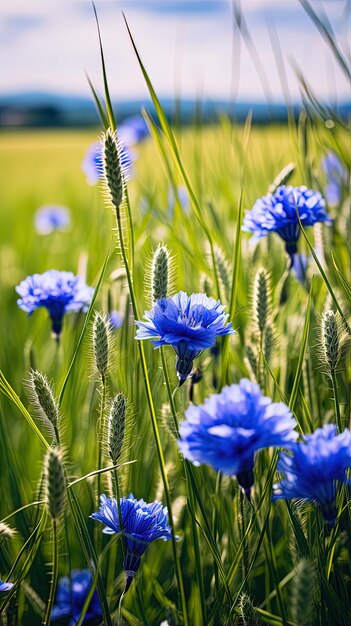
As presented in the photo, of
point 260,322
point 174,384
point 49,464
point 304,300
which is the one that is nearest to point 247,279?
point 304,300

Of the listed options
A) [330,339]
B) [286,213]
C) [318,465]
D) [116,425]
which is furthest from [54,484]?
[286,213]

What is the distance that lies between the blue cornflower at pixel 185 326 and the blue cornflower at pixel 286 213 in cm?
29

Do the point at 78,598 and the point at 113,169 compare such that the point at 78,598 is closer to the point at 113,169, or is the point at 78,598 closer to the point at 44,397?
the point at 44,397

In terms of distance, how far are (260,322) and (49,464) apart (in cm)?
45

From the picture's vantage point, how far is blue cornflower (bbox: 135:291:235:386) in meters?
0.83

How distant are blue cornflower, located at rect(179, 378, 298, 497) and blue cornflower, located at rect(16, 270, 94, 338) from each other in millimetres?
586

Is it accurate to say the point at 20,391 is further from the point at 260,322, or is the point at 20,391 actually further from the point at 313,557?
the point at 313,557

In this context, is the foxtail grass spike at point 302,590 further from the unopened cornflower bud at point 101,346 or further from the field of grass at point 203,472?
the unopened cornflower bud at point 101,346

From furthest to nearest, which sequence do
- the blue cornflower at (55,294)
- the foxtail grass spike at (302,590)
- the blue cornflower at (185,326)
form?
1. the blue cornflower at (55,294)
2. the blue cornflower at (185,326)
3. the foxtail grass spike at (302,590)

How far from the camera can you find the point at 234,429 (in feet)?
2.18

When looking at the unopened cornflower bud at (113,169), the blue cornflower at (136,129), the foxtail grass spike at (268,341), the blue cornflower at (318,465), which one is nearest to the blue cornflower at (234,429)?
the blue cornflower at (318,465)

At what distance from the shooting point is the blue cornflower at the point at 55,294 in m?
1.21

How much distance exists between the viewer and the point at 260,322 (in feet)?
3.37

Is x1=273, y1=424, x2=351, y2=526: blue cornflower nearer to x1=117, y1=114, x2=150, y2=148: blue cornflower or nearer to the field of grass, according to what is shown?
the field of grass
